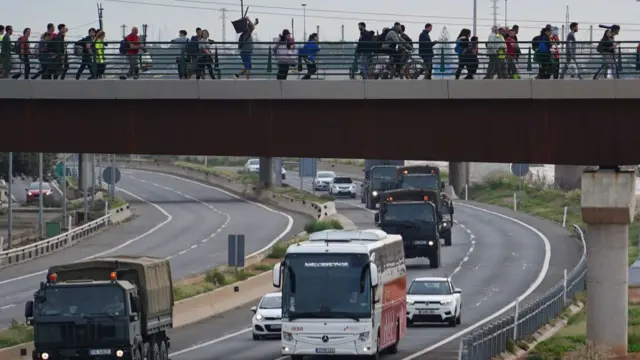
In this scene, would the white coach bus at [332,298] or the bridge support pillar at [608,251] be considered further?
the bridge support pillar at [608,251]

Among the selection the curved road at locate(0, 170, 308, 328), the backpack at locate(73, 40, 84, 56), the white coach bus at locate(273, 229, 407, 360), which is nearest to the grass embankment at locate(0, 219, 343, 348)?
the curved road at locate(0, 170, 308, 328)

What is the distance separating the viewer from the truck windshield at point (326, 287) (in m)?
33.9

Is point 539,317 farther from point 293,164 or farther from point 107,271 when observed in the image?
point 293,164

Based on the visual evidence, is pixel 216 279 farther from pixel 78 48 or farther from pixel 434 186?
pixel 434 186

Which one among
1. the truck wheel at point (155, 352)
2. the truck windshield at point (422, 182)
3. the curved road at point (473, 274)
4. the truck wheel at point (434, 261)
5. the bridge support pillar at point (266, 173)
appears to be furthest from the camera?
the bridge support pillar at point (266, 173)

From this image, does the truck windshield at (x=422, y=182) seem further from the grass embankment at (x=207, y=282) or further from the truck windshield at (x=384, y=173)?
the truck windshield at (x=384, y=173)

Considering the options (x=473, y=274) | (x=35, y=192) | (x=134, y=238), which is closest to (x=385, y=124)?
(x=473, y=274)

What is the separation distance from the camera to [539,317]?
41656 millimetres

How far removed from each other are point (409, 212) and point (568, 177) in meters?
53.4

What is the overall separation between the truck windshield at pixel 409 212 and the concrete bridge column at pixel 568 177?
51.3 metres

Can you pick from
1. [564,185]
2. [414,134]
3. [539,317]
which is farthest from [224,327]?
[564,185]

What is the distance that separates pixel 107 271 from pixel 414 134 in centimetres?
879

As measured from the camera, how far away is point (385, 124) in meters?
36.3

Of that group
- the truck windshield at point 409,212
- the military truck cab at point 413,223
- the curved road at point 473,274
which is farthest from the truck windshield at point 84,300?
the truck windshield at point 409,212
